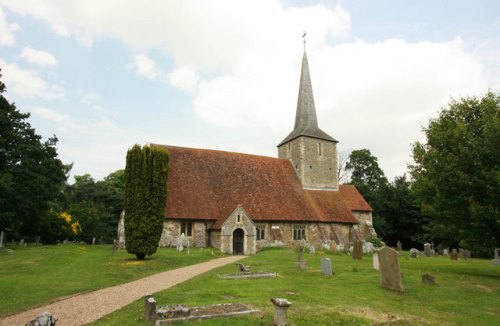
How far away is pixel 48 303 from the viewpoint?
1095 centimetres

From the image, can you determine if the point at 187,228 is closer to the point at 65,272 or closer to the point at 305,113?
the point at 65,272

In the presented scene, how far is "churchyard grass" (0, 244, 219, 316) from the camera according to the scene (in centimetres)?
1209

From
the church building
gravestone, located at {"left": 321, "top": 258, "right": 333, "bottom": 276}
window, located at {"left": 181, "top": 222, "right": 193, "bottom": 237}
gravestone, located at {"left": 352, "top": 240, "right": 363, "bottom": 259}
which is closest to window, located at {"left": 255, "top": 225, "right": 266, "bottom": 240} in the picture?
the church building

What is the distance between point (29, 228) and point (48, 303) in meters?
33.8

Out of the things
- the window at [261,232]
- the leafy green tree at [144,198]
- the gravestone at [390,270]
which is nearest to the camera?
the gravestone at [390,270]

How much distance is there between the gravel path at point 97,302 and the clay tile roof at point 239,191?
12188 millimetres

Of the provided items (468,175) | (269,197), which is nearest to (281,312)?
(468,175)

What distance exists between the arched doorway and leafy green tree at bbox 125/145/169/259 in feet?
24.3

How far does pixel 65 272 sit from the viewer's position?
55.8 feet

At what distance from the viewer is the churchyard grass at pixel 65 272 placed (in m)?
12.1

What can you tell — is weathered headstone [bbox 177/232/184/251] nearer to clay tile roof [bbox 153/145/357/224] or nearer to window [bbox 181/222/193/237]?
window [bbox 181/222/193/237]

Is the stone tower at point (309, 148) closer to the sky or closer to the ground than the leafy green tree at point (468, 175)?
closer to the sky

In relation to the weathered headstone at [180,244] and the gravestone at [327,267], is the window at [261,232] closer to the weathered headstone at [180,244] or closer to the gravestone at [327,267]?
the weathered headstone at [180,244]

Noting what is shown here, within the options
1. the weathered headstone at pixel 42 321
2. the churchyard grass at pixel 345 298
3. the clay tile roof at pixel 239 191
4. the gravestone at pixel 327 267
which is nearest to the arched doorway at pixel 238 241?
the clay tile roof at pixel 239 191
